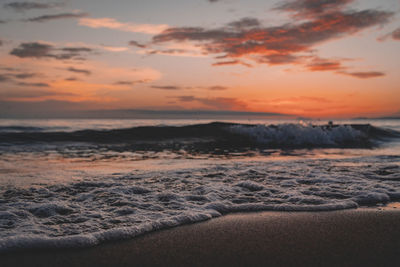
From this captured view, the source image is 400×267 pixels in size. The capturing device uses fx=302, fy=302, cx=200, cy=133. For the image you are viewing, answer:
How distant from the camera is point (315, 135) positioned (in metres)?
14.3

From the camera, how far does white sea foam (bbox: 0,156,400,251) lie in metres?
2.83

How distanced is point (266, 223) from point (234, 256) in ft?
3.00

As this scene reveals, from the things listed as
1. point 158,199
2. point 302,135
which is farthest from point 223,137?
point 158,199

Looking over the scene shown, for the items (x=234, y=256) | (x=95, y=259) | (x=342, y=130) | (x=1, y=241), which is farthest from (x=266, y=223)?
(x=342, y=130)

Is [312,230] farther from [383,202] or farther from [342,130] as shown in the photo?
[342,130]

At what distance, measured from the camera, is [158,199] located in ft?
12.9

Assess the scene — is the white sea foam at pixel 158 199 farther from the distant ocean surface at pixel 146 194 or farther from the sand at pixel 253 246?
the sand at pixel 253 246

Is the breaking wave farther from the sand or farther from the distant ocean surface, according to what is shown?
the sand

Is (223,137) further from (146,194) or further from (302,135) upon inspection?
(146,194)

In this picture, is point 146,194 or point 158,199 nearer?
point 158,199

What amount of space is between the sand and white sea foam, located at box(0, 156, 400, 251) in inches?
7.5

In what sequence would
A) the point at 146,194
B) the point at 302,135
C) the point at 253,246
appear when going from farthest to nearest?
the point at 302,135 < the point at 146,194 < the point at 253,246

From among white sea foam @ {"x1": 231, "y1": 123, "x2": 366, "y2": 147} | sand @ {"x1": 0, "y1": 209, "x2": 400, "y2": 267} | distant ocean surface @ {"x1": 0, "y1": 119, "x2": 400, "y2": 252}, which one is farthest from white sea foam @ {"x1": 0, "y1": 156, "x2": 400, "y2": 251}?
white sea foam @ {"x1": 231, "y1": 123, "x2": 366, "y2": 147}

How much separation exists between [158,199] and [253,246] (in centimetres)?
171
